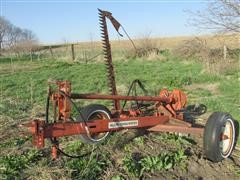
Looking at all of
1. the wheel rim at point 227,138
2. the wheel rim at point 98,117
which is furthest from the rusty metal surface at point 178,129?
the wheel rim at point 98,117

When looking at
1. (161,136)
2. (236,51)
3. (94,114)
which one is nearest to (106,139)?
(94,114)

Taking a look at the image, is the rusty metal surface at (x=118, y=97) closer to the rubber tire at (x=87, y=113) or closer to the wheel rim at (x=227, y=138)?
the rubber tire at (x=87, y=113)

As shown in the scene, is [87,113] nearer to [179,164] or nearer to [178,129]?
[178,129]

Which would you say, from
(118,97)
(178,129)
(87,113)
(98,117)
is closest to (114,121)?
(118,97)

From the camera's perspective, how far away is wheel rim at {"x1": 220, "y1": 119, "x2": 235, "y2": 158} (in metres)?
6.09

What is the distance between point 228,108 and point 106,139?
433cm

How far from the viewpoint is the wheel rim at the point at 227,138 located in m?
6.09

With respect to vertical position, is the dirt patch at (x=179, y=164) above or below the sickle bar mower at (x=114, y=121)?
below

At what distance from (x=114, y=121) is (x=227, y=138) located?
187cm

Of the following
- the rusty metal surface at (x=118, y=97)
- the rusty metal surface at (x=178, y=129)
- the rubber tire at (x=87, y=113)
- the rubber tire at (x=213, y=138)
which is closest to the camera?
the rusty metal surface at (x=118, y=97)

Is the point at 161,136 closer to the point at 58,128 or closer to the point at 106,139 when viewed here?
the point at 106,139

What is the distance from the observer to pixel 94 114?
6.16m

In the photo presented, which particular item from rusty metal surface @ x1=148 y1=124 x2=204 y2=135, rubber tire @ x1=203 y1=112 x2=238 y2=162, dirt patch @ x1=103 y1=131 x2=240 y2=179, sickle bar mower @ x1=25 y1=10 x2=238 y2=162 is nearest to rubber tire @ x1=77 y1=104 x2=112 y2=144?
sickle bar mower @ x1=25 y1=10 x2=238 y2=162

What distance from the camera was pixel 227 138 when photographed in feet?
20.3
